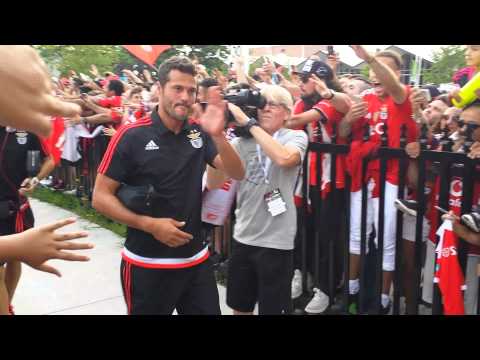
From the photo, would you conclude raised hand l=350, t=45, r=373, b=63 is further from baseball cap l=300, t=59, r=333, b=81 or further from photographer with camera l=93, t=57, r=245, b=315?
photographer with camera l=93, t=57, r=245, b=315

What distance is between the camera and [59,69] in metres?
19.6

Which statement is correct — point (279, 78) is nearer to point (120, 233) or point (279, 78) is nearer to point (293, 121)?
point (293, 121)

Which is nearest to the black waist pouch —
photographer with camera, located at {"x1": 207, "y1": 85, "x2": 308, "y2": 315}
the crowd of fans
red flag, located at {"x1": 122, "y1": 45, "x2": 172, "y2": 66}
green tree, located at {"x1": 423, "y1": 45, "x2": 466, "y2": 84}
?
the crowd of fans

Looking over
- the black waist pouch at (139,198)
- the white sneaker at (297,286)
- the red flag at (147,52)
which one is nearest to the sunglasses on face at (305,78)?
the white sneaker at (297,286)

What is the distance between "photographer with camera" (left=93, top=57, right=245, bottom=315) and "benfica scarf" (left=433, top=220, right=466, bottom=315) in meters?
1.38

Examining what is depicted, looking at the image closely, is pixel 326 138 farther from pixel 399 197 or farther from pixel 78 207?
pixel 78 207

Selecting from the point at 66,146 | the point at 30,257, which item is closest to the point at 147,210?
the point at 30,257

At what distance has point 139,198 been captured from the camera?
8.93 feet

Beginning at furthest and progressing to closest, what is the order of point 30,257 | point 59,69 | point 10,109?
point 59,69, point 30,257, point 10,109

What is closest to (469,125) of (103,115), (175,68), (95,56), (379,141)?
(379,141)

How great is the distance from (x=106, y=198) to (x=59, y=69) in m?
18.5

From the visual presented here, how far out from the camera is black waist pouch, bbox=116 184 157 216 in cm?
272

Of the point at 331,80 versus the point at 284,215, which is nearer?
the point at 284,215

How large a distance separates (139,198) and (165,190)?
7.1 inches
